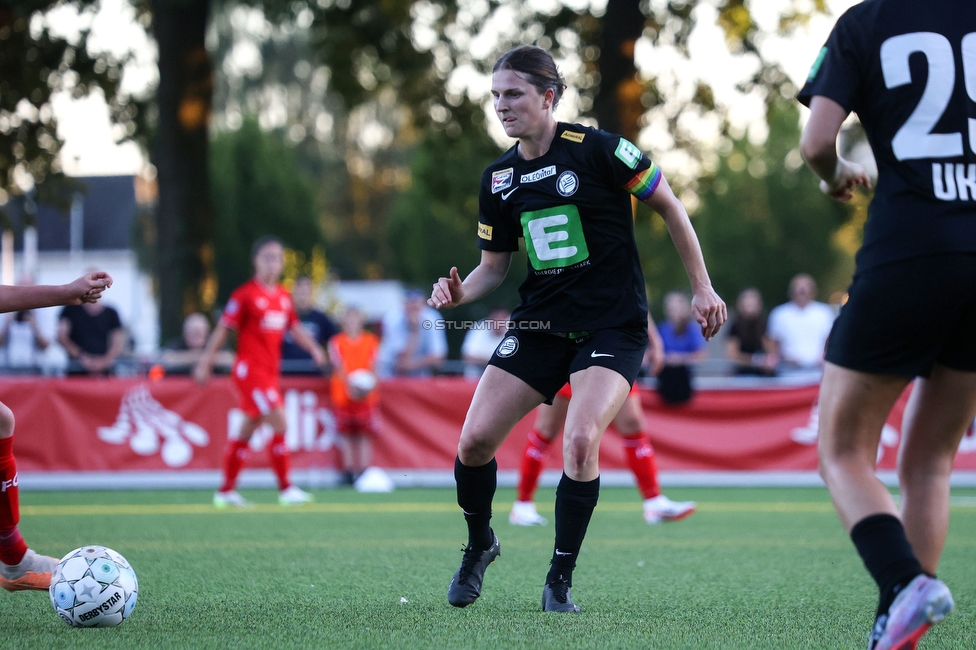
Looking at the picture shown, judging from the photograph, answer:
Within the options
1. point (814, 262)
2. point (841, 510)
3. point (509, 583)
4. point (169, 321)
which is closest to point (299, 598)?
point (509, 583)

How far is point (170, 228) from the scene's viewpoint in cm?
1694

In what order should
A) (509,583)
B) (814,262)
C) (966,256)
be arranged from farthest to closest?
1. (814,262)
2. (509,583)
3. (966,256)

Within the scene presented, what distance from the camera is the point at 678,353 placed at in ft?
43.8

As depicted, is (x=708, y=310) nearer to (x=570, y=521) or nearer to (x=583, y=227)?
(x=583, y=227)

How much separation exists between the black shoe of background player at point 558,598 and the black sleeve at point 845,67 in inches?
93.4

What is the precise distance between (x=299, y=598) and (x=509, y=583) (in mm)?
1116

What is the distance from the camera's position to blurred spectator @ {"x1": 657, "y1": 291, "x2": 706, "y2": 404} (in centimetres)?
1320

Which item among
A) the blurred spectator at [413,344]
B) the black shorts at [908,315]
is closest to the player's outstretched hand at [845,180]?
the black shorts at [908,315]

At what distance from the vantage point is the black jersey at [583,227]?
15.9 ft

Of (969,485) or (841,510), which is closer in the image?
(841,510)

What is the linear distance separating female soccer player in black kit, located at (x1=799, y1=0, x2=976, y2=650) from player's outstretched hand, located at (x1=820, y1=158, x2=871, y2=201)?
0.14 meters

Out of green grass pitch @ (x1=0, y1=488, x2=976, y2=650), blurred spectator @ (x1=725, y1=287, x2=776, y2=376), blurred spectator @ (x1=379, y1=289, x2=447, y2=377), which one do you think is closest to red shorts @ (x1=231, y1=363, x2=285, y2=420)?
green grass pitch @ (x1=0, y1=488, x2=976, y2=650)

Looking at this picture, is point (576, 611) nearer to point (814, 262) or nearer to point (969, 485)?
point (969, 485)

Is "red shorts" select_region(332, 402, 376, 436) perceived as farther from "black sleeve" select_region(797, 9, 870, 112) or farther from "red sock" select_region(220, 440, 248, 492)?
"black sleeve" select_region(797, 9, 870, 112)
